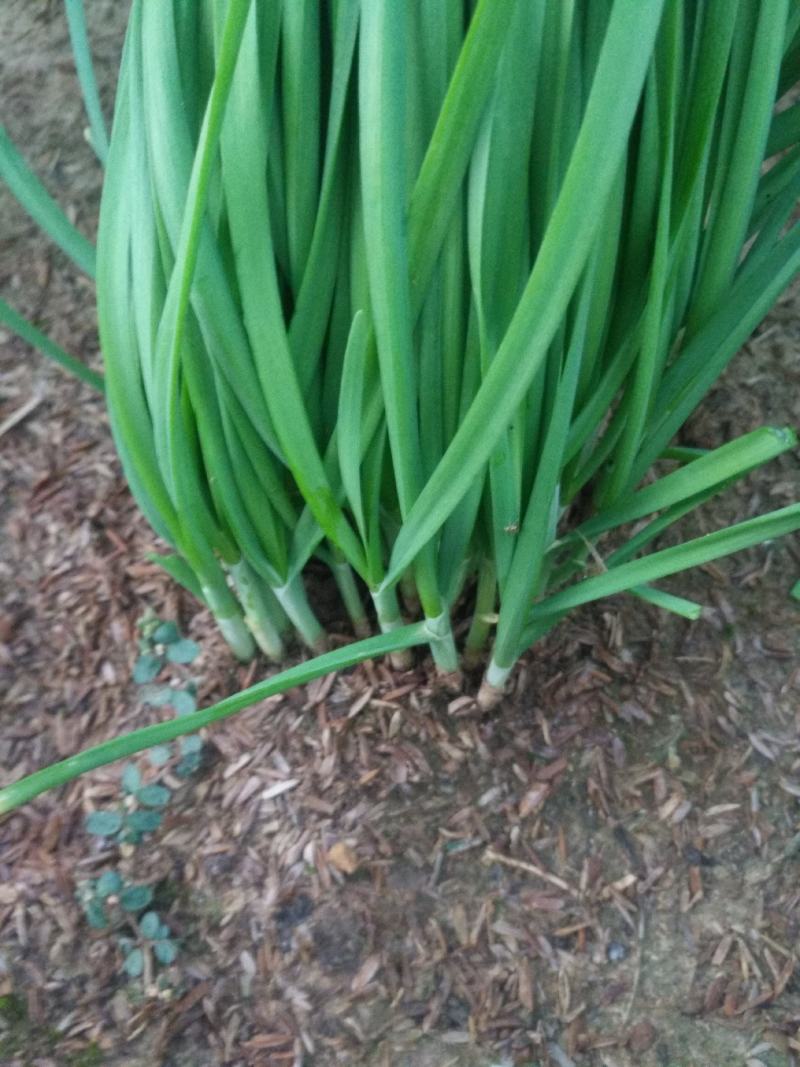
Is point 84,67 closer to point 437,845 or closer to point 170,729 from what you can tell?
point 170,729

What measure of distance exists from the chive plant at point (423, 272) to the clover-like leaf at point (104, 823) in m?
0.27

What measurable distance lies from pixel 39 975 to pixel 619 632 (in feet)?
2.10

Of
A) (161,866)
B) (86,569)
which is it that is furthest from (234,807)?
(86,569)

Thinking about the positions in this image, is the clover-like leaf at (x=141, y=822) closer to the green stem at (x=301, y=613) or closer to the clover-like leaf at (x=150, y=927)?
the clover-like leaf at (x=150, y=927)

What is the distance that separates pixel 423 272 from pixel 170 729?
1.18 feet

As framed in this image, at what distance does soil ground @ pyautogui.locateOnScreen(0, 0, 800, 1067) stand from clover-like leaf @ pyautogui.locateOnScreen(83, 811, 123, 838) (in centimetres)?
3

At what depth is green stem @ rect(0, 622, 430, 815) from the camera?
641 millimetres

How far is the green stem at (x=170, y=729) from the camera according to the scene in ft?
2.10

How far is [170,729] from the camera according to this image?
674 millimetres

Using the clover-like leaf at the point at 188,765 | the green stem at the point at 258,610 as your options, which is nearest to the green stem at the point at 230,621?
the green stem at the point at 258,610

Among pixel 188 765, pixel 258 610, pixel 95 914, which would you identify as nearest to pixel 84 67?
pixel 258 610

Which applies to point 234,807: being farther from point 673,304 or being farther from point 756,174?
point 756,174

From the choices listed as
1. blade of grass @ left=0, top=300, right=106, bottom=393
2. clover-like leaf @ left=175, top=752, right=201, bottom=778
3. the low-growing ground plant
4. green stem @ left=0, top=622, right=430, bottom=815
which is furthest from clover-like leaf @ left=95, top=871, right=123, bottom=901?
blade of grass @ left=0, top=300, right=106, bottom=393

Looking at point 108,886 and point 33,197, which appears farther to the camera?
point 108,886
